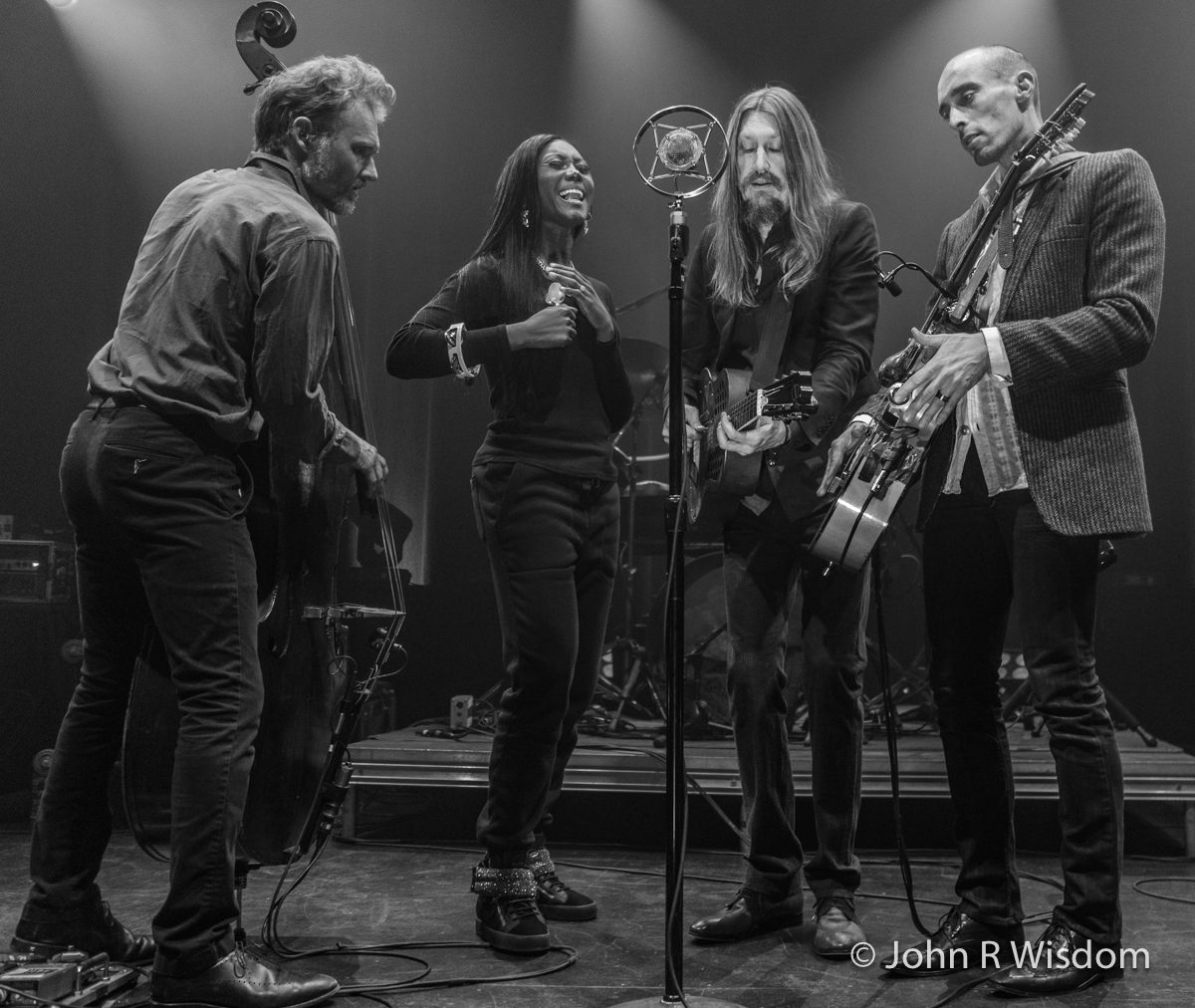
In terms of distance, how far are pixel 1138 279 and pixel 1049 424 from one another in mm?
329

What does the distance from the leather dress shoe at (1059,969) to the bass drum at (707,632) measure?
2.23 m

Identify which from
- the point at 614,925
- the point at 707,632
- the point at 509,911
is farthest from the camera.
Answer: the point at 707,632

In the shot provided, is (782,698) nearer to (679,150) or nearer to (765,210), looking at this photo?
(765,210)

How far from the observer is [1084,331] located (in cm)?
218

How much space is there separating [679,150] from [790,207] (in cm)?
70

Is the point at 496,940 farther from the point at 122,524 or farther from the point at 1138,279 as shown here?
the point at 1138,279

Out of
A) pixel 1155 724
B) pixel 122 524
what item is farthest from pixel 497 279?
pixel 1155 724

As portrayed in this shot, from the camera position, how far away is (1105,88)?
515 cm

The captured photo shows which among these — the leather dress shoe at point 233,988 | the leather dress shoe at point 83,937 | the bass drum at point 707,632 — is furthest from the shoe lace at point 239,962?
the bass drum at point 707,632

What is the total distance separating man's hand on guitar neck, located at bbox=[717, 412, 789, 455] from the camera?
95.5 inches

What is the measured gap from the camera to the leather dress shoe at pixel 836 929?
2404mm

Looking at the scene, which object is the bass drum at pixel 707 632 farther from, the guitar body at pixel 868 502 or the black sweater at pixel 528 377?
the guitar body at pixel 868 502

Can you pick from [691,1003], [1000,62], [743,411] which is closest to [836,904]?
[691,1003]

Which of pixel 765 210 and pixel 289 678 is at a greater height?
pixel 765 210
